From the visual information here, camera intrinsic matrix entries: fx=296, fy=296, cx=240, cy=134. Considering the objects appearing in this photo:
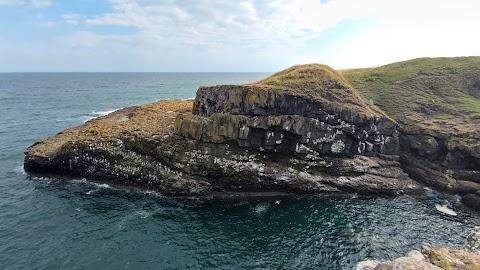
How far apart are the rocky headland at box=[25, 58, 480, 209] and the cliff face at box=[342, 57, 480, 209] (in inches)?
9.3

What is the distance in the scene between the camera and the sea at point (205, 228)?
34969 mm

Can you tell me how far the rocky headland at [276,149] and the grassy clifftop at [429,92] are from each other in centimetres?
71

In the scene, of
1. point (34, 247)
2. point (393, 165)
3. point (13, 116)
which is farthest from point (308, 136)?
point (13, 116)

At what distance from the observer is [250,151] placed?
5388 centimetres

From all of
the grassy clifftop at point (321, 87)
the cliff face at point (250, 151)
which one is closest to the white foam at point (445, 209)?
the cliff face at point (250, 151)

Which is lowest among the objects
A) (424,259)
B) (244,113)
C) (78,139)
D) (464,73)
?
(424,259)

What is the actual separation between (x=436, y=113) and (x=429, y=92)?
980 cm

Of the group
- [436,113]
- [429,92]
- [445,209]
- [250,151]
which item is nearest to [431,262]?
[445,209]

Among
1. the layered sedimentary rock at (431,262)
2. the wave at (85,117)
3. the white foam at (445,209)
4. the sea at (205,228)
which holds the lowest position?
the sea at (205,228)

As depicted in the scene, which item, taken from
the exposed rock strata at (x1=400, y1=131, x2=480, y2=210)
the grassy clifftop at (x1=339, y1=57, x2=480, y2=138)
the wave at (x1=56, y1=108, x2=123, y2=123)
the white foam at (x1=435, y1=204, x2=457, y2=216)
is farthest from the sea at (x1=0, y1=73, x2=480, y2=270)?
the wave at (x1=56, y1=108, x2=123, y2=123)

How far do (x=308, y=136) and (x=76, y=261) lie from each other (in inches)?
1564

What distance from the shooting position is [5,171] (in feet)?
189

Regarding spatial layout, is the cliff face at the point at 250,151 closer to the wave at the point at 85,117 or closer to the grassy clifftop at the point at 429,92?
the grassy clifftop at the point at 429,92

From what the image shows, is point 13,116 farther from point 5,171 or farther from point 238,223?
point 238,223
